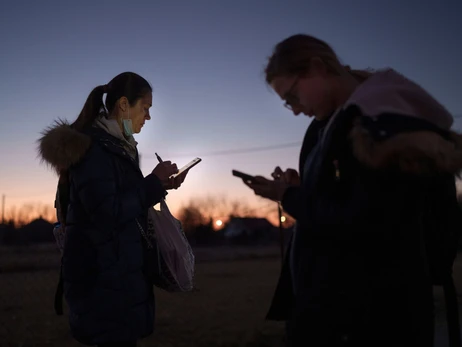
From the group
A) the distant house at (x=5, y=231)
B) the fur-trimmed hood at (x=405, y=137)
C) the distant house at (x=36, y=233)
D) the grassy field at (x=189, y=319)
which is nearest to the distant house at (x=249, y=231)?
the distant house at (x=36, y=233)

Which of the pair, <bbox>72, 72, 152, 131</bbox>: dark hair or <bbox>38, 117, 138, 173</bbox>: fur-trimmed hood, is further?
<bbox>72, 72, 152, 131</bbox>: dark hair

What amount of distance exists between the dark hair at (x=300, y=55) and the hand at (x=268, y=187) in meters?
0.41

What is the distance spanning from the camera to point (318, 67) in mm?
1816

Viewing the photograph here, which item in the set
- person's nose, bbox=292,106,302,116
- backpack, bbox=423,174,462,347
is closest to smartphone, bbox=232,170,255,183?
person's nose, bbox=292,106,302,116

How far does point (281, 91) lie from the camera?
1.91 meters

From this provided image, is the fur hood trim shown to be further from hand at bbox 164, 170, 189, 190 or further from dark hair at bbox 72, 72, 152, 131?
dark hair at bbox 72, 72, 152, 131

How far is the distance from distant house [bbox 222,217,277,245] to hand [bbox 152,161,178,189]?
5636 centimetres

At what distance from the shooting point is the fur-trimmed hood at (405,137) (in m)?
1.46

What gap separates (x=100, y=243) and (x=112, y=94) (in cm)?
90

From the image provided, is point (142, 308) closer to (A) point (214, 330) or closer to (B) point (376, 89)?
(B) point (376, 89)

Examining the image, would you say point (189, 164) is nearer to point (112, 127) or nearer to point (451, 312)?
point (112, 127)

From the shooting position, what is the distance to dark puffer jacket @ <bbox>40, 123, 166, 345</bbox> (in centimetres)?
238

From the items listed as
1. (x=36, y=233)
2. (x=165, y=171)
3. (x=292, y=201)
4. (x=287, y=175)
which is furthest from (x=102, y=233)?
(x=36, y=233)

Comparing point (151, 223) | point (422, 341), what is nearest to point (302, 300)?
point (422, 341)
